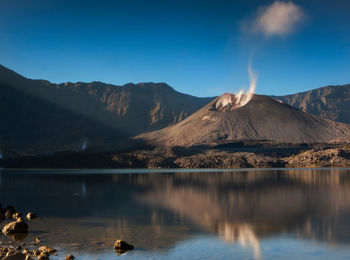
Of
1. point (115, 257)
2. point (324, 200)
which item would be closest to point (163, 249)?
point (115, 257)

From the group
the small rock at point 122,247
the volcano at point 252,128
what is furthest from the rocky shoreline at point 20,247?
the volcano at point 252,128

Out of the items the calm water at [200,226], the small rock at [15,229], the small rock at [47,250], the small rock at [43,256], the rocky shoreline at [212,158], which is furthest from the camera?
the rocky shoreline at [212,158]

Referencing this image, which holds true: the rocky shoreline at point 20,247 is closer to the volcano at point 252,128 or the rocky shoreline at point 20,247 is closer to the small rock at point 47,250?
the small rock at point 47,250

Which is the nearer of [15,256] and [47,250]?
[15,256]

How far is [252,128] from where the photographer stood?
174500 mm

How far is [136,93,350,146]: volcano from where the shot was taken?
16512 cm

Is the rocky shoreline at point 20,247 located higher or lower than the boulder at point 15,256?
lower

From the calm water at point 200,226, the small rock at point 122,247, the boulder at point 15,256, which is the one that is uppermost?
the boulder at point 15,256

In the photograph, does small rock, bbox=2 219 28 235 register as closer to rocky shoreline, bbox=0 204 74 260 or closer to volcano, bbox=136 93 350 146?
rocky shoreline, bbox=0 204 74 260

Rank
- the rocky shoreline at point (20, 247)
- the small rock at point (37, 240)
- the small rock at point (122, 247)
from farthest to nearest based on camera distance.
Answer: the small rock at point (37, 240) < the small rock at point (122, 247) < the rocky shoreline at point (20, 247)

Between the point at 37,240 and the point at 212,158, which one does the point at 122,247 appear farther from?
the point at 212,158

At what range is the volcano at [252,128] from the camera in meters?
165

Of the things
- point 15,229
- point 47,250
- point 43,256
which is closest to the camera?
point 43,256

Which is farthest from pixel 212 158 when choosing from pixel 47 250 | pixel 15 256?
pixel 15 256
